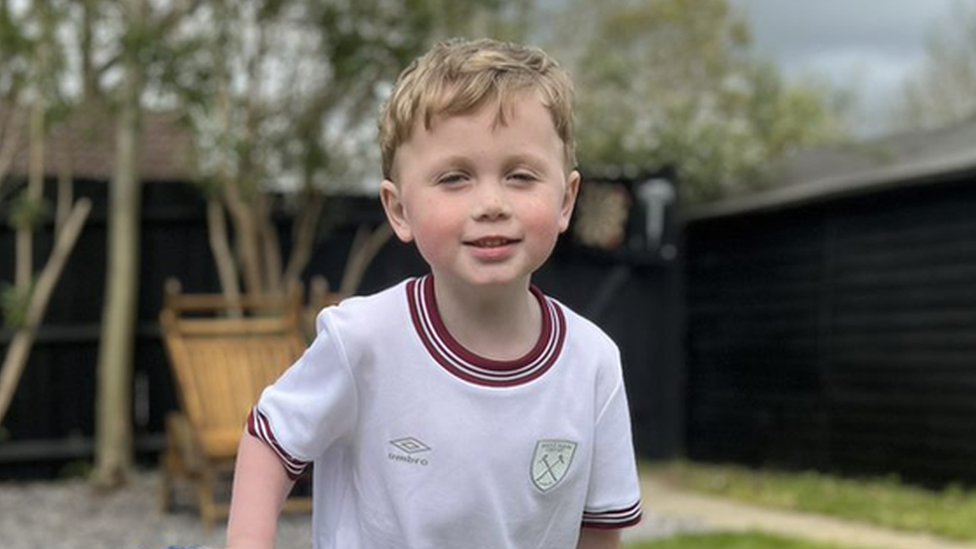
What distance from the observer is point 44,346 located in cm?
877

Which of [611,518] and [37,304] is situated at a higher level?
[611,518]

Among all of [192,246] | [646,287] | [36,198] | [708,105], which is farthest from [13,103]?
[708,105]

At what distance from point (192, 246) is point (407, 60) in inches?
76.2

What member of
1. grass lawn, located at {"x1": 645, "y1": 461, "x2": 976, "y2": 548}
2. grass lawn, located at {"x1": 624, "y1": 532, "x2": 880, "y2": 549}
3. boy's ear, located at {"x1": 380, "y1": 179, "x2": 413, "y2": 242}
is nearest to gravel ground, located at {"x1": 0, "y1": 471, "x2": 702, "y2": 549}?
grass lawn, located at {"x1": 624, "y1": 532, "x2": 880, "y2": 549}

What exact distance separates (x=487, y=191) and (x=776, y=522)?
230 inches

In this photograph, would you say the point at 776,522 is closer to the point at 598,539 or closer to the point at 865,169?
the point at 865,169

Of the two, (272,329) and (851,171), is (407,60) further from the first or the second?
(851,171)

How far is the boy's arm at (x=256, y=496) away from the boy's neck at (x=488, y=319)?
0.29 meters

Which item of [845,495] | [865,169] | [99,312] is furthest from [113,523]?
[865,169]

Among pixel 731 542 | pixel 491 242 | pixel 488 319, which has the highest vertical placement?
pixel 491 242

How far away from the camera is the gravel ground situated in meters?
6.54

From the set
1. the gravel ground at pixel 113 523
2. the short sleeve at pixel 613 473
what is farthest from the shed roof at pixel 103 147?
the short sleeve at pixel 613 473

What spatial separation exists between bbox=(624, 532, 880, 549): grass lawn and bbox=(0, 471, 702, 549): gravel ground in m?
0.43

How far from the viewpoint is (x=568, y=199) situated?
180 centimetres
